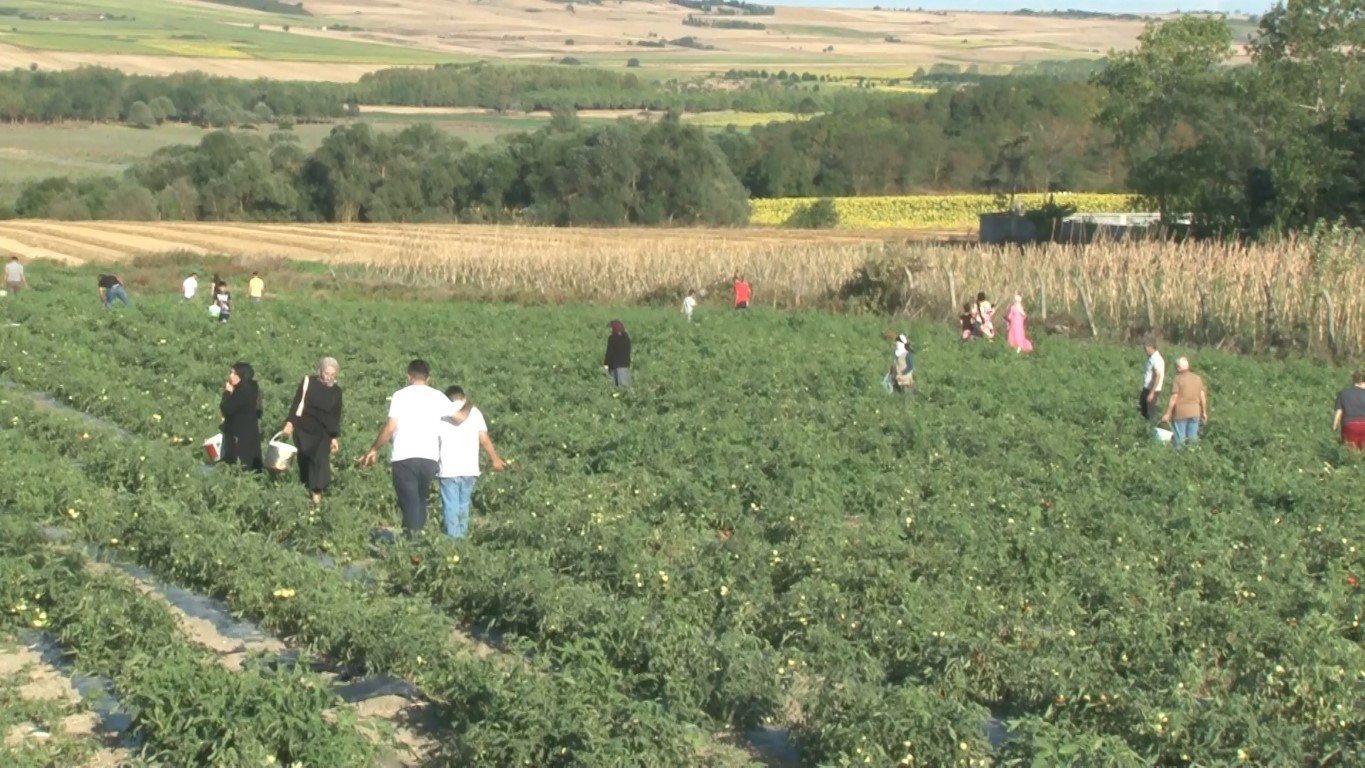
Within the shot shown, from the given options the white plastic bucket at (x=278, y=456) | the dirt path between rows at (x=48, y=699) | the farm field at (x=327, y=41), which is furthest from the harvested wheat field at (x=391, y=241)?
the farm field at (x=327, y=41)

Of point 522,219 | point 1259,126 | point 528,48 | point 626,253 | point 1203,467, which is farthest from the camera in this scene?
point 528,48

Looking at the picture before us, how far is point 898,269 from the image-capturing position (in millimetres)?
40125

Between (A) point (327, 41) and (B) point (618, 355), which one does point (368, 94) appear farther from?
(B) point (618, 355)

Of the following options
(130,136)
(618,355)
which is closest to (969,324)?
(618,355)

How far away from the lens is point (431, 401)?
13.1 metres

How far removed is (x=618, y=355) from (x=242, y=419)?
8.71 meters

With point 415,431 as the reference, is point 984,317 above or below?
below

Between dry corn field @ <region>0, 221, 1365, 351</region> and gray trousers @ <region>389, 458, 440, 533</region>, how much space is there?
2147cm

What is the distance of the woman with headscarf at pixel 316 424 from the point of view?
14.4m

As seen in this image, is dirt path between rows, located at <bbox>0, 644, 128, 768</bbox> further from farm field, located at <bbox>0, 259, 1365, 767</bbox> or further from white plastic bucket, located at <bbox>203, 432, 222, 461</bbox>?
white plastic bucket, located at <bbox>203, 432, 222, 461</bbox>

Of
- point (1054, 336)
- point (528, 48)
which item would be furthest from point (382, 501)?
point (528, 48)

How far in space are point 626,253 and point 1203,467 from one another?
32.2 metres

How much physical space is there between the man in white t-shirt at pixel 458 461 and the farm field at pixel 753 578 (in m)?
0.28

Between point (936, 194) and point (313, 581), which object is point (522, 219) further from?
point (313, 581)
